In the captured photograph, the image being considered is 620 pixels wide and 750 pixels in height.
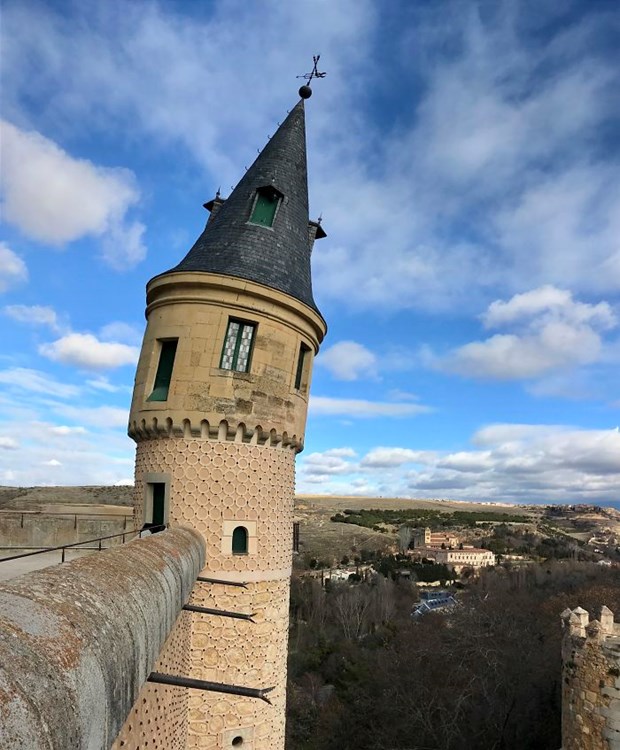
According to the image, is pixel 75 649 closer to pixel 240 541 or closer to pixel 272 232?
pixel 240 541

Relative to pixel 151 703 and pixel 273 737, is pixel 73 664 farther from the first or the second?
pixel 273 737

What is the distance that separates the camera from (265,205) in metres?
11.2

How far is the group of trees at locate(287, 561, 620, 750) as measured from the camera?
24.1m

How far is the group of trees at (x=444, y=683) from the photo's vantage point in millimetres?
24078

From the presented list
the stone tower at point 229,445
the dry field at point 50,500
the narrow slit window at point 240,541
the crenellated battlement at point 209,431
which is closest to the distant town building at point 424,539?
the dry field at point 50,500

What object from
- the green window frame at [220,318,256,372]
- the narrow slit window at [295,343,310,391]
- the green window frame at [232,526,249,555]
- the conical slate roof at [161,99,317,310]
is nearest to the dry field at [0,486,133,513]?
the green window frame at [232,526,249,555]

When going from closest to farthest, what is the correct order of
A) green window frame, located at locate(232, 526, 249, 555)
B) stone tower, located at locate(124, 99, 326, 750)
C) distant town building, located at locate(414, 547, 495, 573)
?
stone tower, located at locate(124, 99, 326, 750)
green window frame, located at locate(232, 526, 249, 555)
distant town building, located at locate(414, 547, 495, 573)

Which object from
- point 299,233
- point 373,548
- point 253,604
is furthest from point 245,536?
point 373,548

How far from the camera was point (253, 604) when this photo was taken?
911cm

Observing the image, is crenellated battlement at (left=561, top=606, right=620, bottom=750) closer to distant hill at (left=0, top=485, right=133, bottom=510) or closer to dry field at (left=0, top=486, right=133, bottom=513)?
dry field at (left=0, top=486, right=133, bottom=513)

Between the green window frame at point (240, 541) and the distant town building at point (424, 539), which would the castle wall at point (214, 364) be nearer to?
the green window frame at point (240, 541)

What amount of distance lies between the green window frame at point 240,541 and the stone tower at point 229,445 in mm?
17

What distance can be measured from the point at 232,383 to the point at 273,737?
20.5 ft

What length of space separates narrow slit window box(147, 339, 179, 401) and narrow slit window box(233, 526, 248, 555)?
259 cm
